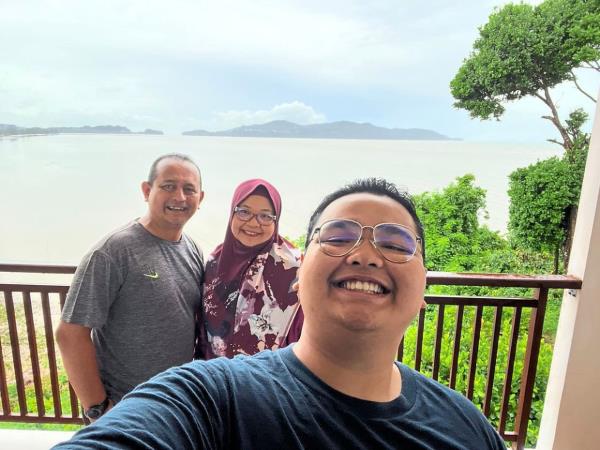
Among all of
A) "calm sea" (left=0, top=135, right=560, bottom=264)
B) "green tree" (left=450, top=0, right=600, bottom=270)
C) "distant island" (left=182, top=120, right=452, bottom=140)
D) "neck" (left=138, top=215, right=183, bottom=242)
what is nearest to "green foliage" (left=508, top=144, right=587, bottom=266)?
"green tree" (left=450, top=0, right=600, bottom=270)

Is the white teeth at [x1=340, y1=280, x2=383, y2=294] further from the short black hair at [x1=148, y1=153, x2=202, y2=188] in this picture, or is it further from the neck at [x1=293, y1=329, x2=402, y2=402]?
the short black hair at [x1=148, y1=153, x2=202, y2=188]

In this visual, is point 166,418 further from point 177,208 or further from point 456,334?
point 456,334

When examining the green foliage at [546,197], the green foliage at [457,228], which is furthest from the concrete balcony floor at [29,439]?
the green foliage at [546,197]

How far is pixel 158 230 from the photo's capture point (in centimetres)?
135

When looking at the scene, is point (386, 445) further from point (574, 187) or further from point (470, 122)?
point (574, 187)

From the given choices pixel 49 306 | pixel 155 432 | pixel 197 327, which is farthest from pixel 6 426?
pixel 155 432

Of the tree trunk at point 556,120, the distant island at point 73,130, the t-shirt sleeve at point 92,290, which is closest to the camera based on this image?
the t-shirt sleeve at point 92,290

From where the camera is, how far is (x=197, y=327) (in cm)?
139

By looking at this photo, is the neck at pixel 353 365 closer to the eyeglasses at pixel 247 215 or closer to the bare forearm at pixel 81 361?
the eyeglasses at pixel 247 215

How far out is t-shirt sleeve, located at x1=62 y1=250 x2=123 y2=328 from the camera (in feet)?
3.94

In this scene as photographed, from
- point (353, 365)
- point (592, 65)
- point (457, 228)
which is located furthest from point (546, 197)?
point (353, 365)

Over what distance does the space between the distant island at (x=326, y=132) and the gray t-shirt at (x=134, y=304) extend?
8.00 feet

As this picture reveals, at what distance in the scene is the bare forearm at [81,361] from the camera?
122cm

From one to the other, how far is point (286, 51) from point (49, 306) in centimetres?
309
